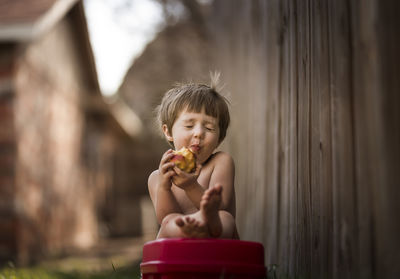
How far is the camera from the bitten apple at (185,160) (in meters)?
2.08

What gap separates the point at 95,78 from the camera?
13.5 m

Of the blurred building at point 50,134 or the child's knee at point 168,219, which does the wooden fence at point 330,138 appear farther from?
the blurred building at point 50,134

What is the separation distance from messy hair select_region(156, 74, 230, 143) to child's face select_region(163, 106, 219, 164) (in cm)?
2

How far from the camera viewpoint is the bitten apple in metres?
2.08

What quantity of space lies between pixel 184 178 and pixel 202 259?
0.33 metres

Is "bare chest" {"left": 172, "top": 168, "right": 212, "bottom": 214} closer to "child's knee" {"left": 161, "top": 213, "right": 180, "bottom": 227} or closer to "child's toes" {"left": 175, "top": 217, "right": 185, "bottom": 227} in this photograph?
"child's knee" {"left": 161, "top": 213, "right": 180, "bottom": 227}

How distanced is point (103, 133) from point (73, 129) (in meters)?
3.25

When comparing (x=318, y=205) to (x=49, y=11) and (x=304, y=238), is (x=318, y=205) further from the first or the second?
(x=49, y=11)

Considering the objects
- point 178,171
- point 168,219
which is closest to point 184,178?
point 178,171

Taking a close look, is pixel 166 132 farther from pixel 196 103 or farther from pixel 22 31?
pixel 22 31

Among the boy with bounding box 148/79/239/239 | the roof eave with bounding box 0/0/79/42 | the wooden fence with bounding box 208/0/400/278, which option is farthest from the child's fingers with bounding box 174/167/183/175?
the roof eave with bounding box 0/0/79/42

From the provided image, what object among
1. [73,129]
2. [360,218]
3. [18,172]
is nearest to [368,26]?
[360,218]

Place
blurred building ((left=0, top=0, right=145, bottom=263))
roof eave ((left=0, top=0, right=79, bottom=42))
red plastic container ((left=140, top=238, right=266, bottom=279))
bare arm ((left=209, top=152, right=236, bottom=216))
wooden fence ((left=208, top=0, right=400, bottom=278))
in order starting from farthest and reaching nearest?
blurred building ((left=0, top=0, right=145, bottom=263)) < roof eave ((left=0, top=0, right=79, bottom=42)) < bare arm ((left=209, top=152, right=236, bottom=216)) < red plastic container ((left=140, top=238, right=266, bottom=279)) < wooden fence ((left=208, top=0, right=400, bottom=278))

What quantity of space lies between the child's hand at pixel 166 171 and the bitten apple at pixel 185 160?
0.06 ft
